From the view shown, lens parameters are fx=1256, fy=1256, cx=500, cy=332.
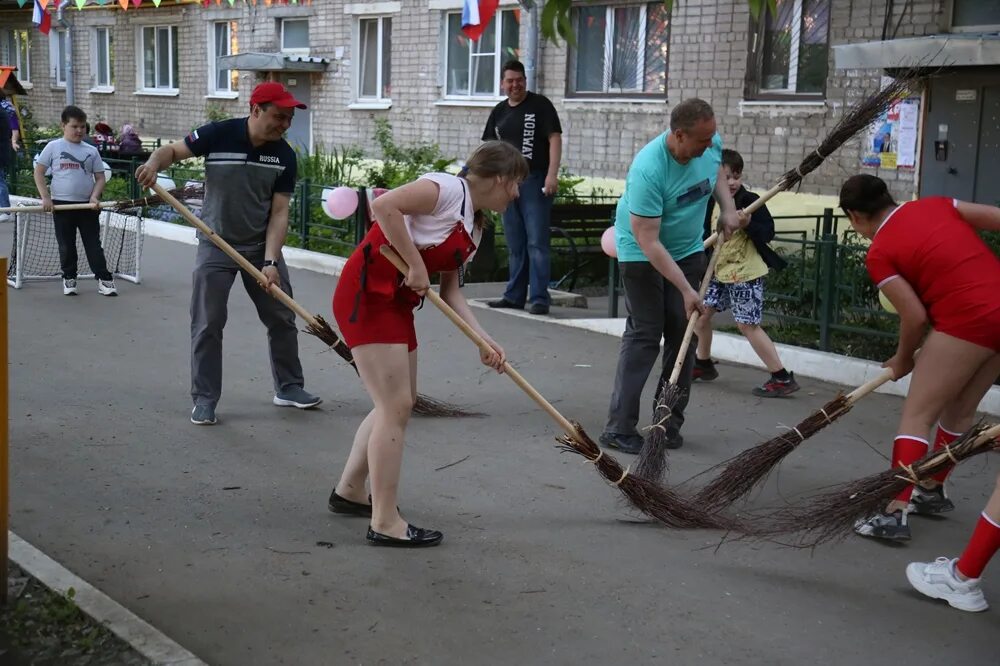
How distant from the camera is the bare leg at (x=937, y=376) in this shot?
15.7ft

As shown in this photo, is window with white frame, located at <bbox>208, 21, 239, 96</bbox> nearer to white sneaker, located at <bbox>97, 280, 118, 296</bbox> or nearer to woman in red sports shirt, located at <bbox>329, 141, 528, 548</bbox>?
white sneaker, located at <bbox>97, 280, 118, 296</bbox>

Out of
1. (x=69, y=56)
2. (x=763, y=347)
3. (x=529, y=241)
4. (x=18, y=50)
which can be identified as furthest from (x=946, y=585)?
(x=18, y=50)

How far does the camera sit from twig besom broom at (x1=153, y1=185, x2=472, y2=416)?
618cm

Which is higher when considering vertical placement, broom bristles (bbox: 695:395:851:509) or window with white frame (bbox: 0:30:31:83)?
window with white frame (bbox: 0:30:31:83)

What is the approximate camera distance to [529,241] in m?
10.6

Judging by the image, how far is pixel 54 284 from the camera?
11.9 m

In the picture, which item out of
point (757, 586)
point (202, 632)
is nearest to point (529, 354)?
point (757, 586)

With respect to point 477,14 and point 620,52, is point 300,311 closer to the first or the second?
point 477,14

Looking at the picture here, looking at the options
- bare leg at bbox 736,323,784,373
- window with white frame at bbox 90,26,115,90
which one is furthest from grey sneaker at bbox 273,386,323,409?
window with white frame at bbox 90,26,115,90

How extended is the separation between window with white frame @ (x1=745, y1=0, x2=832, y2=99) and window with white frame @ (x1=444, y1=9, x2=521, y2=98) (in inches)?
171

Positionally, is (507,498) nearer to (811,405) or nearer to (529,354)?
(811,405)

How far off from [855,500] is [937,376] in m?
0.58

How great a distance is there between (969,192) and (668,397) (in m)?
7.56

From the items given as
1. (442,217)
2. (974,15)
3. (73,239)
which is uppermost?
(974,15)
